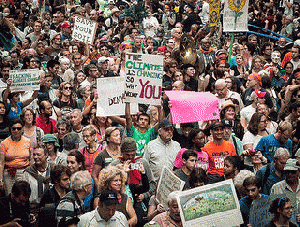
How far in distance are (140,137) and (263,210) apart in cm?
281

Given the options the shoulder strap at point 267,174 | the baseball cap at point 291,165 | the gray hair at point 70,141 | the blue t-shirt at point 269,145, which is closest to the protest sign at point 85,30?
the gray hair at point 70,141

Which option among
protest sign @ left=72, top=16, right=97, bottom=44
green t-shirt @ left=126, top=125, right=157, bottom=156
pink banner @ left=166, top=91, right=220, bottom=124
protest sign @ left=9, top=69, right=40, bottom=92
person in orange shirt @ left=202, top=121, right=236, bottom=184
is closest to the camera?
person in orange shirt @ left=202, top=121, right=236, bottom=184

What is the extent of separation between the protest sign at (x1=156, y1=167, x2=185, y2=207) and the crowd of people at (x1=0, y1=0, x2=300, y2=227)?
0.38ft

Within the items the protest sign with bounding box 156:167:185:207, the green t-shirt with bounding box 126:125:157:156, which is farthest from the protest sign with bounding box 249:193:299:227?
the green t-shirt with bounding box 126:125:157:156

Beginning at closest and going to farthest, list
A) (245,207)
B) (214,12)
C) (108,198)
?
A: 1. (108,198)
2. (245,207)
3. (214,12)

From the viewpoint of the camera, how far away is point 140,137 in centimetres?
991

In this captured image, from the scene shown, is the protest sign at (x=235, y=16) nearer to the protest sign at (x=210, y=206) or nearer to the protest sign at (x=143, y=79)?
the protest sign at (x=143, y=79)

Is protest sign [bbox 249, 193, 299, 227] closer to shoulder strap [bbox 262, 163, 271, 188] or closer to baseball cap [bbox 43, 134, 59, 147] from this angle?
shoulder strap [bbox 262, 163, 271, 188]

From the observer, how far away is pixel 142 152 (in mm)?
9781

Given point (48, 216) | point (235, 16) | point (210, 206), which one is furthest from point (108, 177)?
point (235, 16)

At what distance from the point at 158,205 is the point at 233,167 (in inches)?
51.3

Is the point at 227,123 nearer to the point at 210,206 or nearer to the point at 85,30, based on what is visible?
the point at 210,206

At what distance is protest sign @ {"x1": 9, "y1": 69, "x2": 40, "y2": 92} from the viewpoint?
11.8m

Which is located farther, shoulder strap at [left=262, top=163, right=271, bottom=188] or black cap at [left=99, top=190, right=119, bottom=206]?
shoulder strap at [left=262, top=163, right=271, bottom=188]
